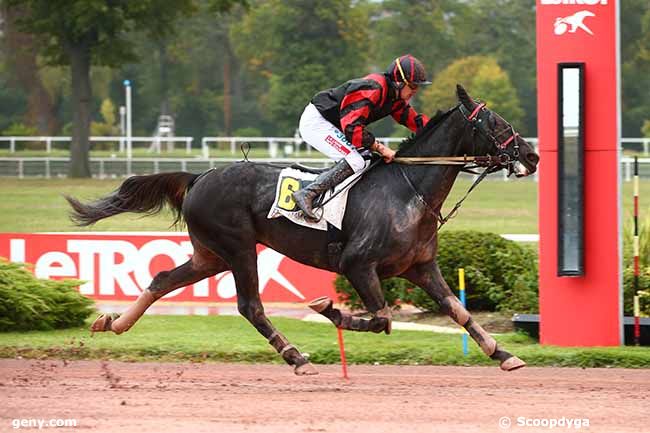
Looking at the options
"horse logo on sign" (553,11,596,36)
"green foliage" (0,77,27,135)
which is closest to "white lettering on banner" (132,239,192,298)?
"horse logo on sign" (553,11,596,36)

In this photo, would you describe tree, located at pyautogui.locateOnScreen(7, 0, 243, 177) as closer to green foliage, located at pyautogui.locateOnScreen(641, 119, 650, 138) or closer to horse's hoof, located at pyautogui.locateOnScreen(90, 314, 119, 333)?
green foliage, located at pyautogui.locateOnScreen(641, 119, 650, 138)

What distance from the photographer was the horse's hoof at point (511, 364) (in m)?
8.16

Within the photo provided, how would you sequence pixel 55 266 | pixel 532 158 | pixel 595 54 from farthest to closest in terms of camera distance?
pixel 55 266 < pixel 595 54 < pixel 532 158

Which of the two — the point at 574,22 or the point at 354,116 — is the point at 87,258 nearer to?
the point at 354,116

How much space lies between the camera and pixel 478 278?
11.5 m

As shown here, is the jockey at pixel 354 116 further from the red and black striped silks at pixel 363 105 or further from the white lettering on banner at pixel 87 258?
the white lettering on banner at pixel 87 258

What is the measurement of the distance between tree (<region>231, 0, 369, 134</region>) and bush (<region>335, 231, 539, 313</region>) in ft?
103

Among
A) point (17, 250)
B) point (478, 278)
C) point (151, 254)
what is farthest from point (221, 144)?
point (478, 278)

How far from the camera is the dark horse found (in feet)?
26.8

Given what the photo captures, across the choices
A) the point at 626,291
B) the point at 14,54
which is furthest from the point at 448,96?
the point at 626,291

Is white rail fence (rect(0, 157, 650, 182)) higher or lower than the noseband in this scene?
higher

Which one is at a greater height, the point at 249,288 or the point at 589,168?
the point at 589,168

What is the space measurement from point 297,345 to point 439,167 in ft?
8.03

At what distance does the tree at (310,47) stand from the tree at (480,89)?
A: 3520 mm
